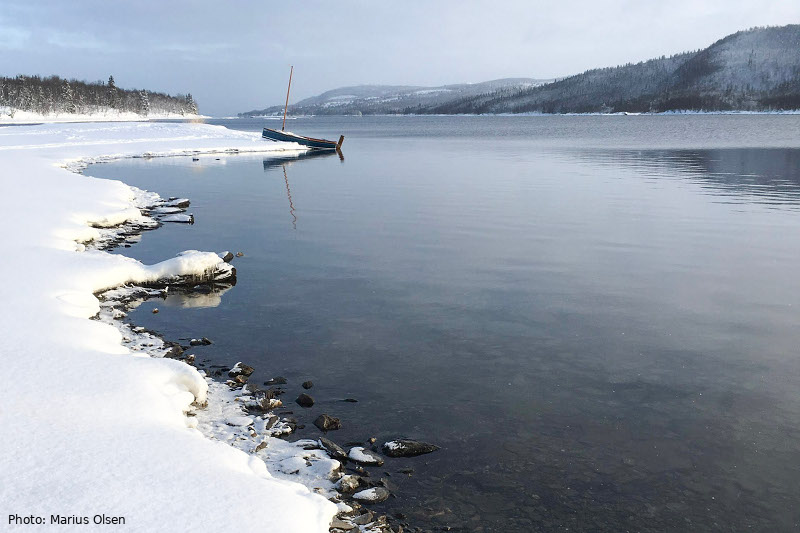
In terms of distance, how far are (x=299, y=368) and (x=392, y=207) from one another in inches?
713

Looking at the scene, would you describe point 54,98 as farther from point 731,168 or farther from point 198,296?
point 198,296

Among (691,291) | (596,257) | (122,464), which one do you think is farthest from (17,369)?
(596,257)

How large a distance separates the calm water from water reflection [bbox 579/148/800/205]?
564cm

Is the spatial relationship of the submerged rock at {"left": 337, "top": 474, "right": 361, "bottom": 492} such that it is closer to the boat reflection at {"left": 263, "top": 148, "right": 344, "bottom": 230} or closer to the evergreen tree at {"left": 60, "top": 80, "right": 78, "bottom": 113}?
the boat reflection at {"left": 263, "top": 148, "right": 344, "bottom": 230}

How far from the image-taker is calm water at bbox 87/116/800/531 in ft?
22.5

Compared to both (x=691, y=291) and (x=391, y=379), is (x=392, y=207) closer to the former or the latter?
(x=691, y=291)

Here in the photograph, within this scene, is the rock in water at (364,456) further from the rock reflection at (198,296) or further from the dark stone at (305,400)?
the rock reflection at (198,296)

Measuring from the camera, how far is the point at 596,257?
1739 cm

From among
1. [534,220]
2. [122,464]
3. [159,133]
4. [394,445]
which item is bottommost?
[394,445]

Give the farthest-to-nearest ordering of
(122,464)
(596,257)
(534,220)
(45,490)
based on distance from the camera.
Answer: (534,220)
(596,257)
(122,464)
(45,490)

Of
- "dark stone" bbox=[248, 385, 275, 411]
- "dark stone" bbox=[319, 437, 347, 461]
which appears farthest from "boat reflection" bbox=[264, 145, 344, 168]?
"dark stone" bbox=[319, 437, 347, 461]

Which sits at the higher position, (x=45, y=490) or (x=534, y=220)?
(x=534, y=220)

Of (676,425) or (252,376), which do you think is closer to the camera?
(676,425)

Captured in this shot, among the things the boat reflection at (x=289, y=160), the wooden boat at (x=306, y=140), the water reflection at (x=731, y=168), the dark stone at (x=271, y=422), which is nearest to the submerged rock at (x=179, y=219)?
the boat reflection at (x=289, y=160)
